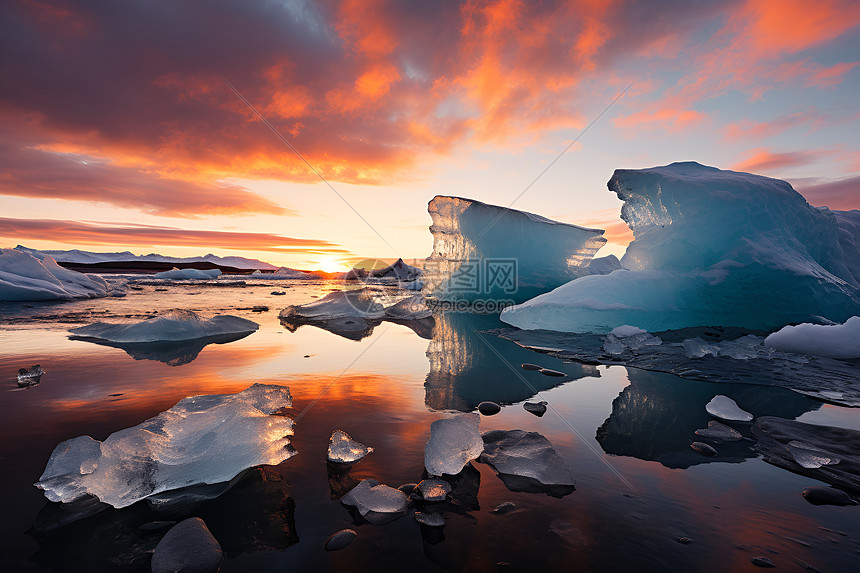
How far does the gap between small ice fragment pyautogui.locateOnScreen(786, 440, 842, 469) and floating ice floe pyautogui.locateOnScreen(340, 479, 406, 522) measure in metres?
2.39

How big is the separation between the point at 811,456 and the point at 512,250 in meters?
11.7

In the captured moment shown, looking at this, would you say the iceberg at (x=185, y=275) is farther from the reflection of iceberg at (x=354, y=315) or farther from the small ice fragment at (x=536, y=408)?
the small ice fragment at (x=536, y=408)

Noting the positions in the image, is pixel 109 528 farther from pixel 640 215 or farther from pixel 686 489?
pixel 640 215

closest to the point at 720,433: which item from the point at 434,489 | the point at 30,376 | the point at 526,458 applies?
the point at 526,458

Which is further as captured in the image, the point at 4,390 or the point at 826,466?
the point at 4,390

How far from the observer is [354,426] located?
8.03ft

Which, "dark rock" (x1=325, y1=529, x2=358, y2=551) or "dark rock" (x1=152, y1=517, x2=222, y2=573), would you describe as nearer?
"dark rock" (x1=152, y1=517, x2=222, y2=573)

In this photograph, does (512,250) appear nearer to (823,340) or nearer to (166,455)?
(823,340)

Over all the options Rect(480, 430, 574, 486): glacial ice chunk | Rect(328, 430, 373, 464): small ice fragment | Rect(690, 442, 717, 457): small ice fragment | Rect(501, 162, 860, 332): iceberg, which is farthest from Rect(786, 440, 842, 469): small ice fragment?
Rect(501, 162, 860, 332): iceberg

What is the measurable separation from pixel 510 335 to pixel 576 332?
61.0 inches

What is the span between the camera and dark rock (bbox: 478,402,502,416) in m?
2.81

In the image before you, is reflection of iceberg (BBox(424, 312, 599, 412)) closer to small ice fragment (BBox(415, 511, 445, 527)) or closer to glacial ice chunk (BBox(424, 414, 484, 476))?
glacial ice chunk (BBox(424, 414, 484, 476))

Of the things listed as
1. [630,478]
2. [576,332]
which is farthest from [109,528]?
[576,332]

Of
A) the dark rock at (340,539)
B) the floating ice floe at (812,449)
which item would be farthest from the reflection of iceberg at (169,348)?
the floating ice floe at (812,449)
